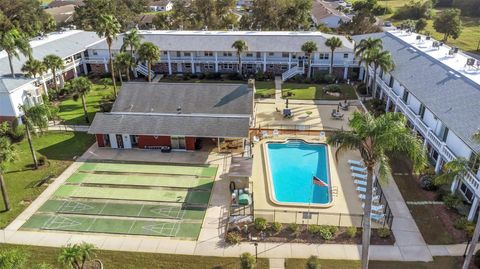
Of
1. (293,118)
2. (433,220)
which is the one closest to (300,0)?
(293,118)

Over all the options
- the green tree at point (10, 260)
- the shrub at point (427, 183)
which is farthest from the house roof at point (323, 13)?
the green tree at point (10, 260)

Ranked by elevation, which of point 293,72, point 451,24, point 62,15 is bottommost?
Result: point 293,72

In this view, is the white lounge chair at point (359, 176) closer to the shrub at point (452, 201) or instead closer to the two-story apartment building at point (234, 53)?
the shrub at point (452, 201)

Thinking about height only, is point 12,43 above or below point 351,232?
above

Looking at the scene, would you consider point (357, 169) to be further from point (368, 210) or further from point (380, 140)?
point (380, 140)

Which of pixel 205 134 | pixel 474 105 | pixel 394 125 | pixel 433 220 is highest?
pixel 394 125

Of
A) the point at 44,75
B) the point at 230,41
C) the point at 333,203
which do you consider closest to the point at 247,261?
the point at 333,203

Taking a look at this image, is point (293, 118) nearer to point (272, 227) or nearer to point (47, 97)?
point (272, 227)
